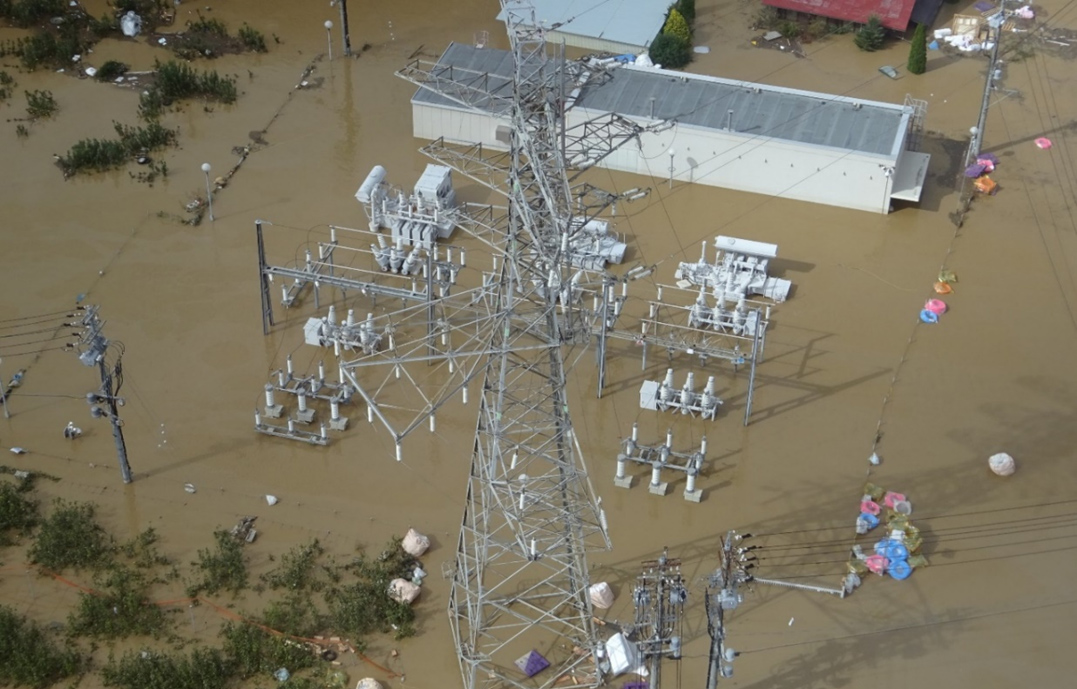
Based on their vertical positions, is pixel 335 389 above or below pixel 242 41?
below

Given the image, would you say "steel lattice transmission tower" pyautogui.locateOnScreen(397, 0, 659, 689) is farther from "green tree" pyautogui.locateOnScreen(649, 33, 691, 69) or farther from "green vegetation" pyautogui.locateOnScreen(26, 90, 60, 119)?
"green vegetation" pyautogui.locateOnScreen(26, 90, 60, 119)

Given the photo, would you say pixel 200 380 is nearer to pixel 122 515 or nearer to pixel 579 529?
pixel 122 515

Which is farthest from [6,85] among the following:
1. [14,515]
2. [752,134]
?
[752,134]

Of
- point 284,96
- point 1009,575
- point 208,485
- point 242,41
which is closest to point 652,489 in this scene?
point 1009,575

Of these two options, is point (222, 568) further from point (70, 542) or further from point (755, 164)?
point (755, 164)

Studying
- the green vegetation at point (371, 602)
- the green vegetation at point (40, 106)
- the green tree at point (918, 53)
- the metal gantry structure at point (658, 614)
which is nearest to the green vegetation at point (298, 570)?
the green vegetation at point (371, 602)

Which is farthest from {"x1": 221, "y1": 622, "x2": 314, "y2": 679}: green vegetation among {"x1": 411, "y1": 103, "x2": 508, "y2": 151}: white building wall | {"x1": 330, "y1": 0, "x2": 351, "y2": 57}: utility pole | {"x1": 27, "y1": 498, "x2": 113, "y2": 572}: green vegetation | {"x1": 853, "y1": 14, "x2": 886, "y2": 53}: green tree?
{"x1": 853, "y1": 14, "x2": 886, "y2": 53}: green tree
